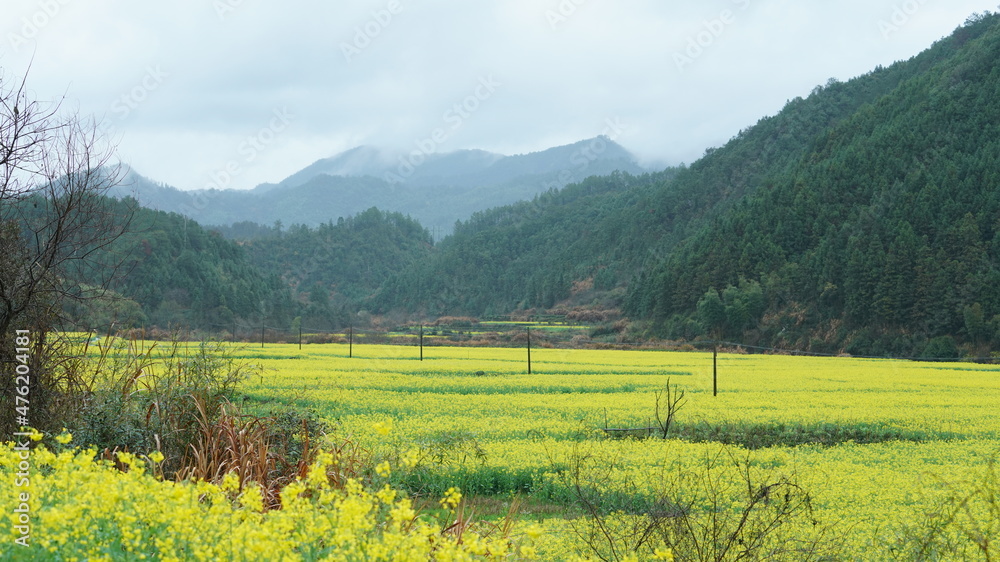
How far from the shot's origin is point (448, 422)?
16.2 meters

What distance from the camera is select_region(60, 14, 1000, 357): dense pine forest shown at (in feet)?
180

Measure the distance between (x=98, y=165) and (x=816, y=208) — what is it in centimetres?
6887

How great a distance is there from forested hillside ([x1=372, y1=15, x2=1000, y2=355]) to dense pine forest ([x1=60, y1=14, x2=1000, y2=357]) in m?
0.16

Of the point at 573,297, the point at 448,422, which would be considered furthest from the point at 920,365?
the point at 573,297

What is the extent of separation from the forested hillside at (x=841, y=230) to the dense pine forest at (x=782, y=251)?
155 mm

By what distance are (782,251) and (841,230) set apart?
16.6 ft

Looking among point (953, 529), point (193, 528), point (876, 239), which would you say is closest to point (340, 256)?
point (876, 239)

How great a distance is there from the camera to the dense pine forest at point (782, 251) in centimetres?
5472

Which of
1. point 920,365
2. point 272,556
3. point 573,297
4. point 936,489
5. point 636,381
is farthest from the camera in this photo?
point 573,297

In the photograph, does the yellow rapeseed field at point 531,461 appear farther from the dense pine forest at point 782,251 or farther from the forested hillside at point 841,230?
the forested hillside at point 841,230

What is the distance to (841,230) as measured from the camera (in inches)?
2549

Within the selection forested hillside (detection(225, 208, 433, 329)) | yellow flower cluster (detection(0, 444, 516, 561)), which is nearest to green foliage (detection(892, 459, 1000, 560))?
yellow flower cluster (detection(0, 444, 516, 561))

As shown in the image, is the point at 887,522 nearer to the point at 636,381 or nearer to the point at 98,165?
the point at 98,165

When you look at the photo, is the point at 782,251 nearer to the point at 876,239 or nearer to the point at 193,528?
the point at 876,239
